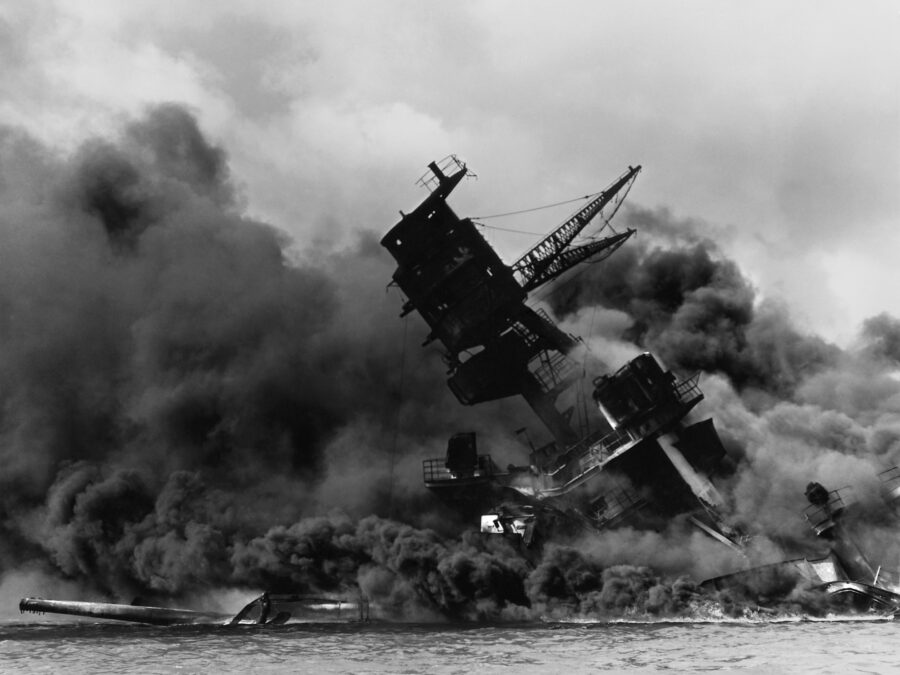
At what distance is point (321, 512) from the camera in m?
47.4

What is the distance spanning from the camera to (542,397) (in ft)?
136

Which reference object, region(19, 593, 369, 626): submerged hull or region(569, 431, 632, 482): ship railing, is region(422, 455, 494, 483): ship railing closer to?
region(569, 431, 632, 482): ship railing

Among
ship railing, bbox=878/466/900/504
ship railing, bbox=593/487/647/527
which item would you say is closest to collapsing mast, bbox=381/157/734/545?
ship railing, bbox=593/487/647/527

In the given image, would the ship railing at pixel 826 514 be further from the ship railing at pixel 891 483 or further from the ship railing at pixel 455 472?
the ship railing at pixel 455 472

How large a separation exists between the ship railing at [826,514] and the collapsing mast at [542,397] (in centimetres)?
360

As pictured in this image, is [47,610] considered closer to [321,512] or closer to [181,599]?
[181,599]

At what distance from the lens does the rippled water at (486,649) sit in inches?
812

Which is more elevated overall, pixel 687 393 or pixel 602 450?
pixel 687 393

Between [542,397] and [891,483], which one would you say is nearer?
[891,483]

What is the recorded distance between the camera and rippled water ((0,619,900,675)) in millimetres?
20625

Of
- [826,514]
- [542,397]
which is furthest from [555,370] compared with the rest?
[826,514]

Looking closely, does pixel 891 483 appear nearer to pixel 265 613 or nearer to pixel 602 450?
pixel 602 450

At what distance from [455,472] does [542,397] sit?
6072mm

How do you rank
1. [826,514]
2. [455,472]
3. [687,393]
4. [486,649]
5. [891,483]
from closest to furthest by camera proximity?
[486,649], [826,514], [891,483], [687,393], [455,472]
